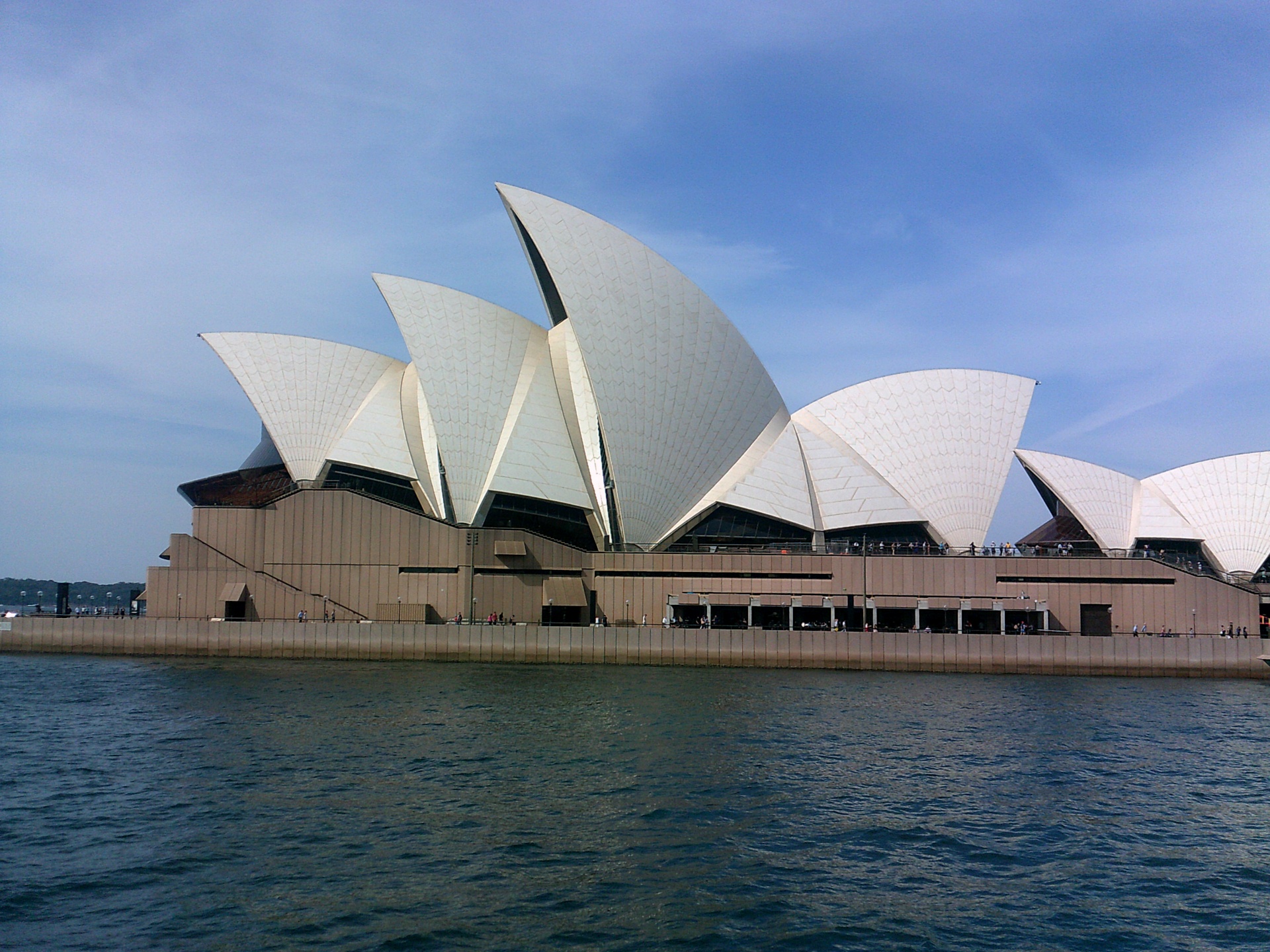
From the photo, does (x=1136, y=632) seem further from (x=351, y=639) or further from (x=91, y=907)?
(x=91, y=907)

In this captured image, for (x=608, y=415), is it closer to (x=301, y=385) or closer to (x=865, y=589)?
(x=865, y=589)

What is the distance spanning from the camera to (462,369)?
4212 centimetres

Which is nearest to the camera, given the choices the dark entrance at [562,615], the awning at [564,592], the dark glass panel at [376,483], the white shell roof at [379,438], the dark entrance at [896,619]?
the awning at [564,592]

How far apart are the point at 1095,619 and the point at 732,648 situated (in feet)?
51.6

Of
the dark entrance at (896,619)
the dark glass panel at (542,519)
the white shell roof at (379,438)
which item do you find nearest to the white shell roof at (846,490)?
the dark entrance at (896,619)

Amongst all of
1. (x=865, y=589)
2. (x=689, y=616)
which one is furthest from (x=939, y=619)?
(x=689, y=616)

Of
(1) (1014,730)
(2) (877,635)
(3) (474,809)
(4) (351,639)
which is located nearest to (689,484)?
(2) (877,635)

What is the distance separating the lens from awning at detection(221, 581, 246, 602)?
4019 cm

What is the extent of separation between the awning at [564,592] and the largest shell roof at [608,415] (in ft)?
9.51

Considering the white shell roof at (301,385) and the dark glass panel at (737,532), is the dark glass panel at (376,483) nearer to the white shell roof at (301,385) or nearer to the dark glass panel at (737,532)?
the white shell roof at (301,385)

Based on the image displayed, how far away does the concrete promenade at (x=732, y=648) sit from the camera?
1459 inches

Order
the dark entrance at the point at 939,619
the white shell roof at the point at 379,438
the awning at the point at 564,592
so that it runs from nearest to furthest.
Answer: the awning at the point at 564,592
the dark entrance at the point at 939,619
the white shell roof at the point at 379,438

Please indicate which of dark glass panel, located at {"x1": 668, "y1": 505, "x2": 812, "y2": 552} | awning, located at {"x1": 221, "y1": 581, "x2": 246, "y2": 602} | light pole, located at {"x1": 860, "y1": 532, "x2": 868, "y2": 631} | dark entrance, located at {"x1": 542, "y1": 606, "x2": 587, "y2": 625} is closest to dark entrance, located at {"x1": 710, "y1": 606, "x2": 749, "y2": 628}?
dark glass panel, located at {"x1": 668, "y1": 505, "x2": 812, "y2": 552}

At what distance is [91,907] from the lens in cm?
1107
